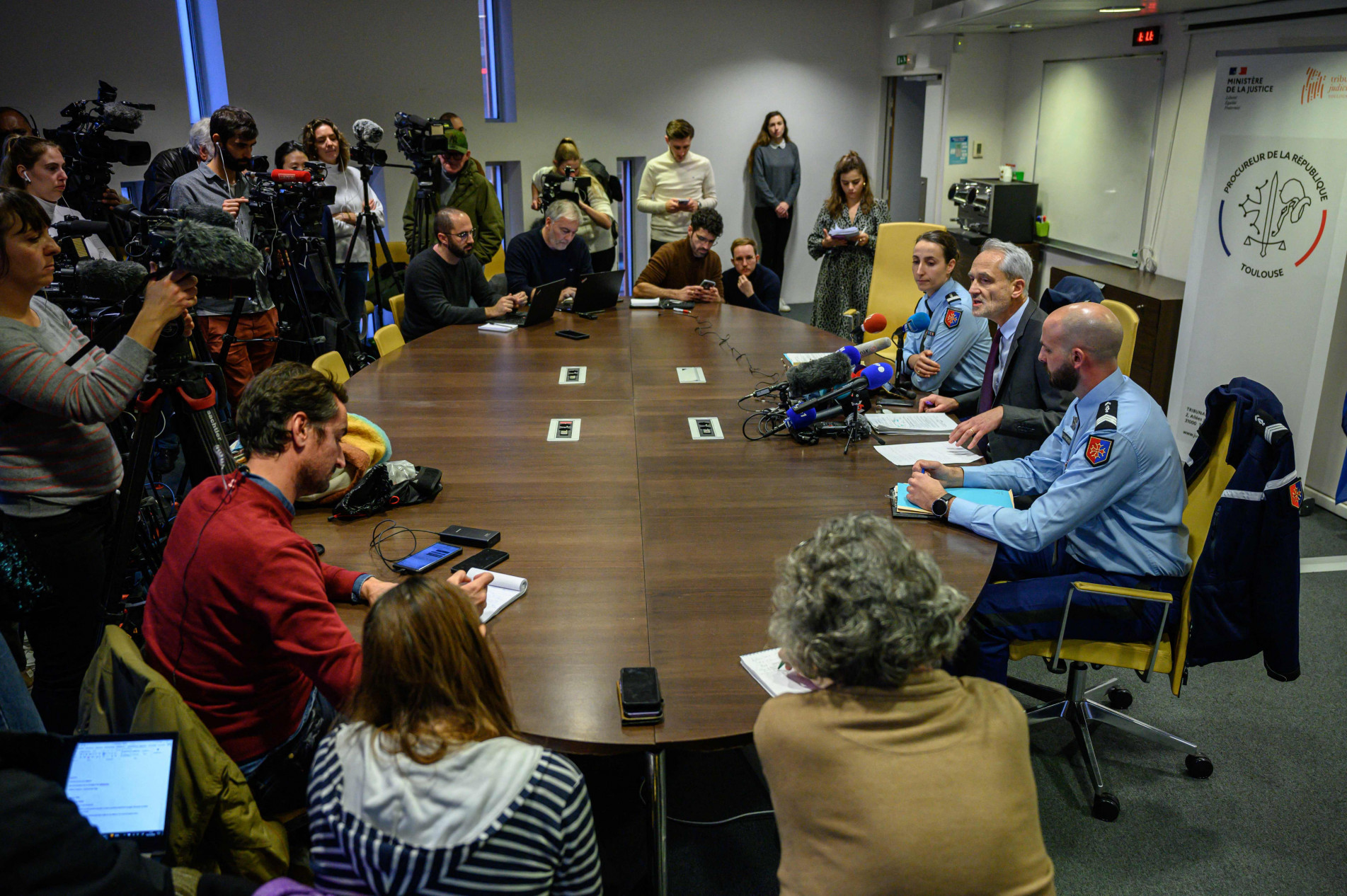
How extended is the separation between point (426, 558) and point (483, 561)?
0.14m

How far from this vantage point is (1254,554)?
2297mm

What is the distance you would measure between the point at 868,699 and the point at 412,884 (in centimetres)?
64

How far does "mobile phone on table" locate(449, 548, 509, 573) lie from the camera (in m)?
2.23

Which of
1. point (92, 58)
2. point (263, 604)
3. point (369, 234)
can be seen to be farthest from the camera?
point (92, 58)

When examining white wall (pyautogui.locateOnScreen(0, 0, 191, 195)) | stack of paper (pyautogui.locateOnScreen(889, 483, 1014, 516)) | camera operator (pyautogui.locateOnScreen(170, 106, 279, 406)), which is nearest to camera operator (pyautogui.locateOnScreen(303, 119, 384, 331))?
camera operator (pyautogui.locateOnScreen(170, 106, 279, 406))

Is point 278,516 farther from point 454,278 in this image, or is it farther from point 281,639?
point 454,278

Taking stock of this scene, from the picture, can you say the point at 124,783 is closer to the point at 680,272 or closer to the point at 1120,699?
the point at 1120,699

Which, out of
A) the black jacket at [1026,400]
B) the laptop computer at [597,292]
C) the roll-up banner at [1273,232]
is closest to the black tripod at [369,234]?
the laptop computer at [597,292]

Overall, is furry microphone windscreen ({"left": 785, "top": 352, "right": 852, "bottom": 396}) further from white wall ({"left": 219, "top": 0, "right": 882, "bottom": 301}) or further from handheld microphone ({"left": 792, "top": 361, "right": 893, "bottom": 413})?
white wall ({"left": 219, "top": 0, "right": 882, "bottom": 301})

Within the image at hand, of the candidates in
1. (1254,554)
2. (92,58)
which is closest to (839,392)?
(1254,554)

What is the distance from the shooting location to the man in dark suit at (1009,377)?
306cm

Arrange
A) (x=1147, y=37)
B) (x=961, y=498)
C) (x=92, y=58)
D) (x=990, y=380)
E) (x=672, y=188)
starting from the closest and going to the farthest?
(x=961, y=498)
(x=990, y=380)
(x=1147, y=37)
(x=92, y=58)
(x=672, y=188)

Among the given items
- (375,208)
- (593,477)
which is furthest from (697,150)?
(593,477)

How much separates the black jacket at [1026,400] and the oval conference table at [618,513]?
36cm
